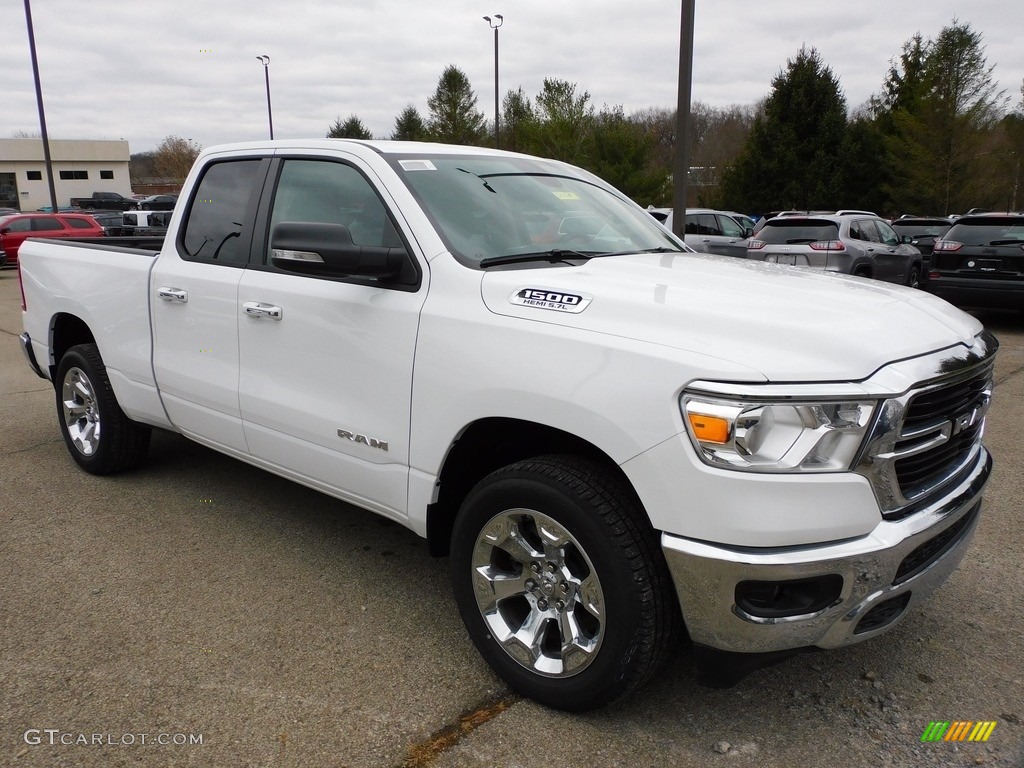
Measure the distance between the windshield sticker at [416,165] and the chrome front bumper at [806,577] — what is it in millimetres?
1914

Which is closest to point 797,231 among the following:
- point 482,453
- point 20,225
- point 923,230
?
point 923,230

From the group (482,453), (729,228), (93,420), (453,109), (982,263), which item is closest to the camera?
(482,453)

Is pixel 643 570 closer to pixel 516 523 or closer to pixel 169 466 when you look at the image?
pixel 516 523

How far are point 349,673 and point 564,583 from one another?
93cm

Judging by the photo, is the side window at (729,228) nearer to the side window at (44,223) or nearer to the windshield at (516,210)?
the windshield at (516,210)

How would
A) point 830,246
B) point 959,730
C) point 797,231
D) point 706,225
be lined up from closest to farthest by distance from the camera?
point 959,730
point 830,246
point 797,231
point 706,225

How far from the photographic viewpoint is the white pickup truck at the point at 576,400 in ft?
7.43

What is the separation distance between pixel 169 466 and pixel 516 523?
A: 347 centimetres

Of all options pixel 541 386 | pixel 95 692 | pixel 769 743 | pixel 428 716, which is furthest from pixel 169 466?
pixel 769 743

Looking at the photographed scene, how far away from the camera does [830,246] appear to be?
41.8 ft

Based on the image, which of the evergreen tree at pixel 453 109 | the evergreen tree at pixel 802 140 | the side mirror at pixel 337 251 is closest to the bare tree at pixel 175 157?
the evergreen tree at pixel 453 109

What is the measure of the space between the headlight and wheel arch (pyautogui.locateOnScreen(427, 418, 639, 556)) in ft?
1.65

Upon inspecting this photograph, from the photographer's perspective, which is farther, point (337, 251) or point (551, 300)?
point (337, 251)

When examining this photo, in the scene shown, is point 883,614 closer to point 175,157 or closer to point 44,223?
point 44,223
